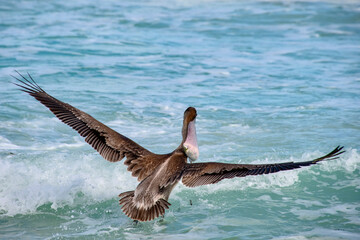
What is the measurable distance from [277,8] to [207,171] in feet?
55.8

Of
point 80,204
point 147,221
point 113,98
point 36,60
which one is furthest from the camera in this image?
point 36,60

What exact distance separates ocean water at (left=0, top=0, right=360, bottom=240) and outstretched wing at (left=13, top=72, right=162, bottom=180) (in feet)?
1.98

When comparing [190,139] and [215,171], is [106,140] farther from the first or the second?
[215,171]

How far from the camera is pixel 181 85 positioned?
11938 mm

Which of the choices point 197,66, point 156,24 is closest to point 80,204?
point 197,66

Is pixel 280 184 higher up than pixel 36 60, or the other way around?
pixel 36 60

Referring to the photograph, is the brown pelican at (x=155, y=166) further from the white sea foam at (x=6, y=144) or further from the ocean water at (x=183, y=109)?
the white sea foam at (x=6, y=144)

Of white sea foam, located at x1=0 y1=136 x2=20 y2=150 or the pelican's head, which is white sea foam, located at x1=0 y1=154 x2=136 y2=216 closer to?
white sea foam, located at x1=0 y1=136 x2=20 y2=150

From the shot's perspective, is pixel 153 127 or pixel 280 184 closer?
pixel 280 184

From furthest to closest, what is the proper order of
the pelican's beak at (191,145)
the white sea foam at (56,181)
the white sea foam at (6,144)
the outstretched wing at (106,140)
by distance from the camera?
1. the white sea foam at (6,144)
2. the white sea foam at (56,181)
3. the outstretched wing at (106,140)
4. the pelican's beak at (191,145)

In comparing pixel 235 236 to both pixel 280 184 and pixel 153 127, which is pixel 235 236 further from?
pixel 153 127

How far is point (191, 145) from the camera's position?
6133mm

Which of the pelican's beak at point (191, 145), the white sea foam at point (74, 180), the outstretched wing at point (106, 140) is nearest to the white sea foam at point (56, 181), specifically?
the white sea foam at point (74, 180)

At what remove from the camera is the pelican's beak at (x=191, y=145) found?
6129 mm
